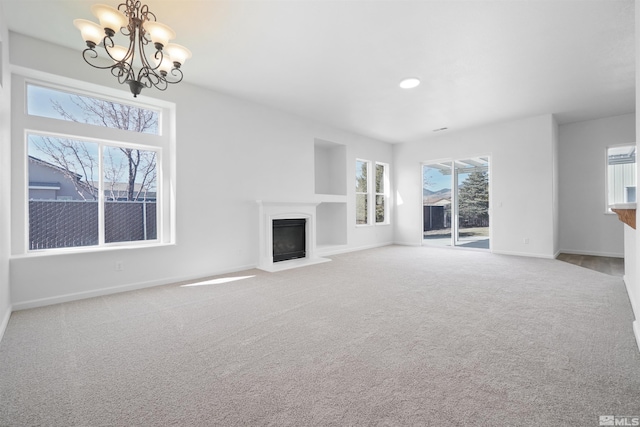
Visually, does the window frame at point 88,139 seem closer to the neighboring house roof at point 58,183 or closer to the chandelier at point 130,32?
the neighboring house roof at point 58,183

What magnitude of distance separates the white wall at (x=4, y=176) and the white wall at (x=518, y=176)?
296 inches

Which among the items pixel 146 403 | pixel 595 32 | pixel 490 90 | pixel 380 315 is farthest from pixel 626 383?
pixel 490 90

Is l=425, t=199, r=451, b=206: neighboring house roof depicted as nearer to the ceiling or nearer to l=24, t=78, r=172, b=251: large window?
the ceiling

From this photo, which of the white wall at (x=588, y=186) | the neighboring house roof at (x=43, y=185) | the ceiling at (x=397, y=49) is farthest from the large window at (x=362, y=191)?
the neighboring house roof at (x=43, y=185)

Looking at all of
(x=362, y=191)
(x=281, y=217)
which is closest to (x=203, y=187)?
(x=281, y=217)

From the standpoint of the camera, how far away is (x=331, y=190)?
24.2ft

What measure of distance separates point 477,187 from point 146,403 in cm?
726

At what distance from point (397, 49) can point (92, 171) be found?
404 cm

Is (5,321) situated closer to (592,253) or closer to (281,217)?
(281,217)

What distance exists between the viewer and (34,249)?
336 cm

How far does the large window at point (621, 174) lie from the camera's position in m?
5.74

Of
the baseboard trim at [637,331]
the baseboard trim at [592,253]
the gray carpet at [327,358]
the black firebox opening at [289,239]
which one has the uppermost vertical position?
the black firebox opening at [289,239]

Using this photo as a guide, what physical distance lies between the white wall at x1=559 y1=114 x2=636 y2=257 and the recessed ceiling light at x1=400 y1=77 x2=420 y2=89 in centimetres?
444

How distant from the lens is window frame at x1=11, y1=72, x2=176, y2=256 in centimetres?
319
